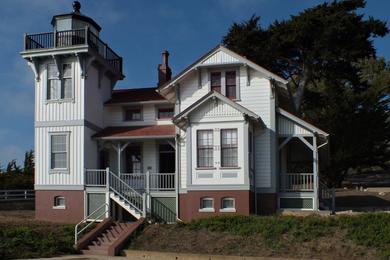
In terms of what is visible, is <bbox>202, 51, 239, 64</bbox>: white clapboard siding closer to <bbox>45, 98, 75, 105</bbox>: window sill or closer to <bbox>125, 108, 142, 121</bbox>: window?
<bbox>125, 108, 142, 121</bbox>: window

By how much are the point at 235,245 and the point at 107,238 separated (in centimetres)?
611

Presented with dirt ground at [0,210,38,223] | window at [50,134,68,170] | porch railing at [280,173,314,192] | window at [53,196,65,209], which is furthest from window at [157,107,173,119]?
dirt ground at [0,210,38,223]

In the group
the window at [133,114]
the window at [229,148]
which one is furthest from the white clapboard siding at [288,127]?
the window at [133,114]

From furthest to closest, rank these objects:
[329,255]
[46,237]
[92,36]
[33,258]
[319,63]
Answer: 1. [319,63]
2. [92,36]
3. [46,237]
4. [33,258]
5. [329,255]

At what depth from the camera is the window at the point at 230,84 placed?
89.4ft

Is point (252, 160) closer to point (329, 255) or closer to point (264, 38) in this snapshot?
point (329, 255)

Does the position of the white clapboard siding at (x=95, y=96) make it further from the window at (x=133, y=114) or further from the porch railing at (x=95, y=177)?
the porch railing at (x=95, y=177)

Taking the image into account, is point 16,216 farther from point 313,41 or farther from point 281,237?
point 313,41

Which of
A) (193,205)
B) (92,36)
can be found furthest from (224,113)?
(92,36)

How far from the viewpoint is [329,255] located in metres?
19.4

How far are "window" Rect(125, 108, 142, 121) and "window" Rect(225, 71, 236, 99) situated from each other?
18.7 ft

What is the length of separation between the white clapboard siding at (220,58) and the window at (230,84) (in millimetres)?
718

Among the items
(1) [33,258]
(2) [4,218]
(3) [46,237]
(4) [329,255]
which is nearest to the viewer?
(4) [329,255]

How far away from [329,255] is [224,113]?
8452mm
